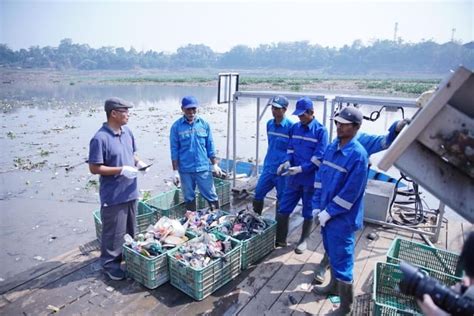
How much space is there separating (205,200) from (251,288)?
2.04m

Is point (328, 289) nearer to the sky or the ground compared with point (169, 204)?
nearer to the ground

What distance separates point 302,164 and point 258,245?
1.17m

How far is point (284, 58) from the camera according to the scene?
8375 cm

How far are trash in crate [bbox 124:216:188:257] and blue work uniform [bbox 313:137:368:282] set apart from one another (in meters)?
1.75

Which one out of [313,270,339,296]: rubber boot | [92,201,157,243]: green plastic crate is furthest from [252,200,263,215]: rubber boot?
[313,270,339,296]: rubber boot

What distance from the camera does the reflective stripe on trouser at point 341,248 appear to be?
303cm

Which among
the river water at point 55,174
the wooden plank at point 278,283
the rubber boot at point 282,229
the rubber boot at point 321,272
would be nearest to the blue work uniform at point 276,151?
the rubber boot at point 282,229

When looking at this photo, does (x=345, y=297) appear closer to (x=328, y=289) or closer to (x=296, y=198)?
(x=328, y=289)

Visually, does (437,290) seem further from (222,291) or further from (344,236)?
(222,291)

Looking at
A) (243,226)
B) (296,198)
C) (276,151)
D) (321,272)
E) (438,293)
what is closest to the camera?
(438,293)

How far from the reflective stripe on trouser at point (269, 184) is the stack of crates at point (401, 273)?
62.1 inches

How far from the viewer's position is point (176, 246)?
3742 mm

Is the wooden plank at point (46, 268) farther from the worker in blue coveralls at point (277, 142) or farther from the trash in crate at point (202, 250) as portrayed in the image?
the worker in blue coveralls at point (277, 142)

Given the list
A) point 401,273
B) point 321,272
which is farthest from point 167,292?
point 401,273
